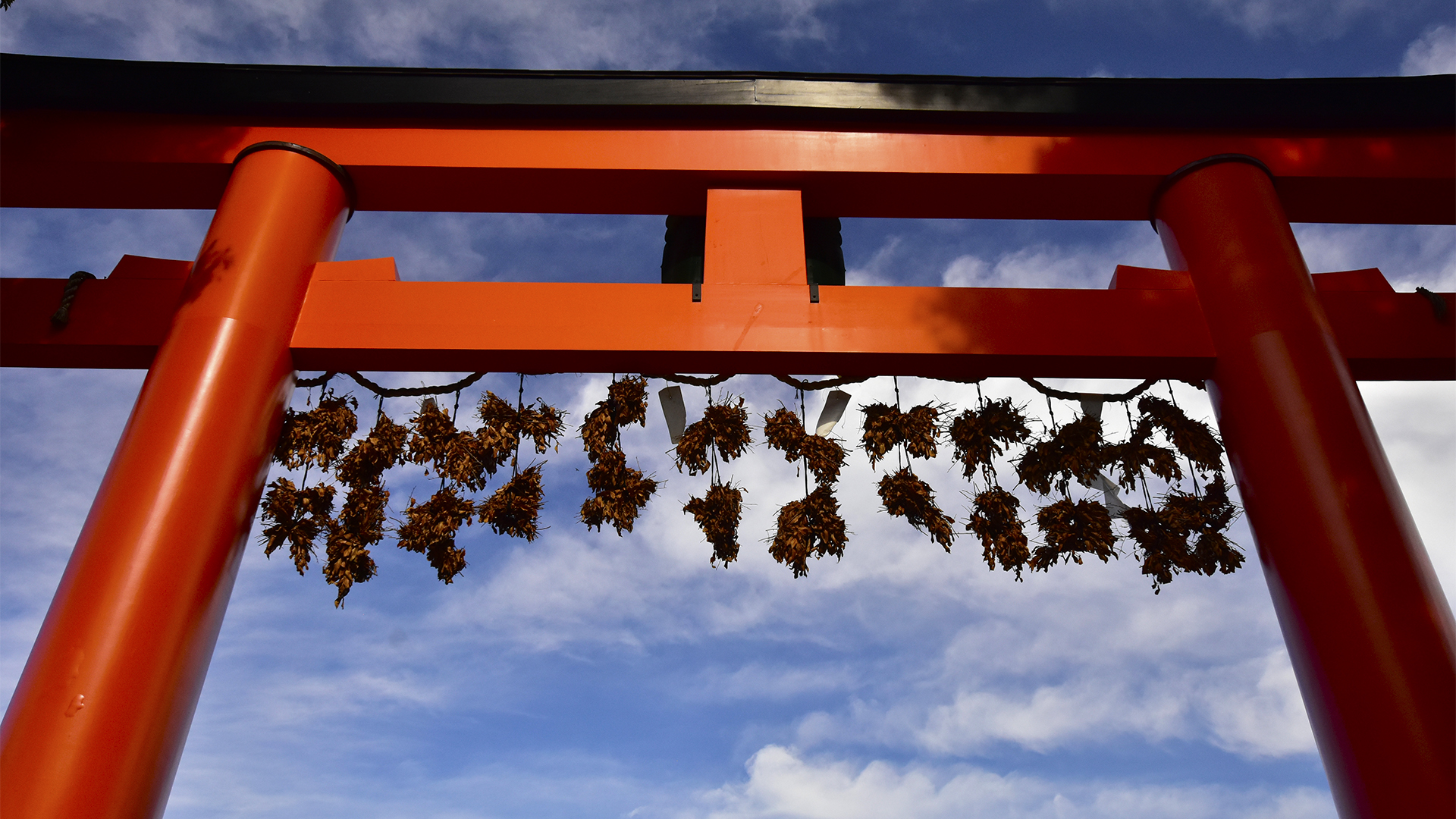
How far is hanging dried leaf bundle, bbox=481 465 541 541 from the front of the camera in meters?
3.91

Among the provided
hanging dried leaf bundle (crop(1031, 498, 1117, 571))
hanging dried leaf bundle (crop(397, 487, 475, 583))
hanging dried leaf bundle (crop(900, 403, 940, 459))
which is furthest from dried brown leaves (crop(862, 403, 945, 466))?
hanging dried leaf bundle (crop(397, 487, 475, 583))

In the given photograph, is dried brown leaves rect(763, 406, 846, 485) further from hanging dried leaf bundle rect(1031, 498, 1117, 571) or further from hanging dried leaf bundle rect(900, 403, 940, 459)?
hanging dried leaf bundle rect(1031, 498, 1117, 571)

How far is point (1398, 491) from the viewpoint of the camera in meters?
3.32

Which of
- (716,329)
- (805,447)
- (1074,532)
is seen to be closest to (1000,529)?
(1074,532)

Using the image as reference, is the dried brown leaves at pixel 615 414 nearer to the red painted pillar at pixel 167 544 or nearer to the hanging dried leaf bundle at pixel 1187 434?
the red painted pillar at pixel 167 544

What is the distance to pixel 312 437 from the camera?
12.6 feet

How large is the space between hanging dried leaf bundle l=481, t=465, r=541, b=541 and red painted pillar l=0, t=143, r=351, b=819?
0.98m

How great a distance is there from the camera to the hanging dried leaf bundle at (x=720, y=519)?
3971 mm

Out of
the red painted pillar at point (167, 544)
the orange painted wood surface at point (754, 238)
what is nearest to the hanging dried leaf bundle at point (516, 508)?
the red painted pillar at point (167, 544)

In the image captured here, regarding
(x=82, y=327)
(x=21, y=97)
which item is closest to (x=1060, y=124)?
(x=82, y=327)

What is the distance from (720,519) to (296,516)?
191 cm

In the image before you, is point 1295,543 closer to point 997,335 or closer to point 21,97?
point 997,335

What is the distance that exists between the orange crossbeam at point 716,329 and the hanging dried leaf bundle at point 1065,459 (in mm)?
320

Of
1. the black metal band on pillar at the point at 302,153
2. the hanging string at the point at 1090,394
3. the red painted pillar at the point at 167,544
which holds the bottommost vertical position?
the red painted pillar at the point at 167,544
